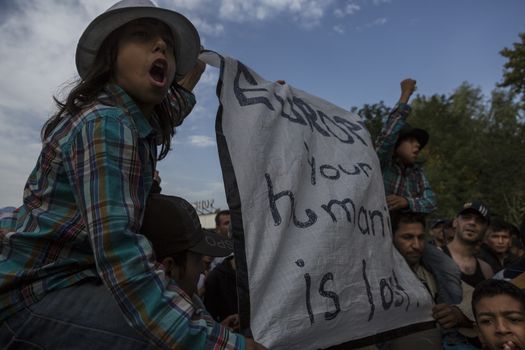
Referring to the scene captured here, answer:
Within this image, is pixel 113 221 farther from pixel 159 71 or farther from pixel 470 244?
pixel 470 244

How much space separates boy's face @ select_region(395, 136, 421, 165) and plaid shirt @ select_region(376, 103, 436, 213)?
0.04 m

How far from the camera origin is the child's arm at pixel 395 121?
10.0ft

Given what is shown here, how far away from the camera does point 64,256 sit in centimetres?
118

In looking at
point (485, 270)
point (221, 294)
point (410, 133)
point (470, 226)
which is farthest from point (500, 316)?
point (470, 226)

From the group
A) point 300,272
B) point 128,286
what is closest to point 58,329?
point 128,286

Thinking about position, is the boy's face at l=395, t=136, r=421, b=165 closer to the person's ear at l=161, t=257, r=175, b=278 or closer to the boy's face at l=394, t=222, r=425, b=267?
the boy's face at l=394, t=222, r=425, b=267

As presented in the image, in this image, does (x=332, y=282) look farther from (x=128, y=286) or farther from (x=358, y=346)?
(x=128, y=286)

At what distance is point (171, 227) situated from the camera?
60.0 inches

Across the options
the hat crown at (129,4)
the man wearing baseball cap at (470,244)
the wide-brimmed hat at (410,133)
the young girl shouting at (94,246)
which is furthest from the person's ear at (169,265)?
the man wearing baseball cap at (470,244)

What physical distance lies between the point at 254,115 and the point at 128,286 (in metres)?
0.97

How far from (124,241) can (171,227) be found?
47cm

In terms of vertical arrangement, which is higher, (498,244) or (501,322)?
(501,322)

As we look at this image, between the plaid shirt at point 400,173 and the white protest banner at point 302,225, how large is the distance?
34.5 inches

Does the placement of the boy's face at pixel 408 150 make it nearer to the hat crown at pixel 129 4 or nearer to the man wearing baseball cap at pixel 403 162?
the man wearing baseball cap at pixel 403 162
